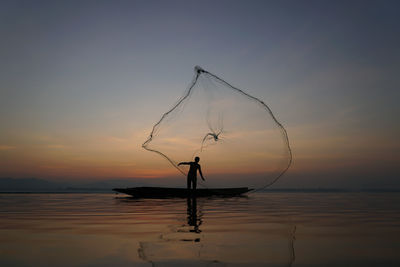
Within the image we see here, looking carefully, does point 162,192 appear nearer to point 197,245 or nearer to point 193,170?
point 193,170

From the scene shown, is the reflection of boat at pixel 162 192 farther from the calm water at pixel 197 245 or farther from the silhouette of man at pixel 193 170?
the calm water at pixel 197 245

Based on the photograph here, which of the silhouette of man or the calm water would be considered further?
the silhouette of man

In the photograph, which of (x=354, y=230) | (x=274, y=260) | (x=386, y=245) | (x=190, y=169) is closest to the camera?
(x=274, y=260)

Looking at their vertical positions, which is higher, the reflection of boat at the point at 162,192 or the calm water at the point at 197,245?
the reflection of boat at the point at 162,192

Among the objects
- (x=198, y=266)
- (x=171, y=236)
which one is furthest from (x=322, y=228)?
(x=198, y=266)

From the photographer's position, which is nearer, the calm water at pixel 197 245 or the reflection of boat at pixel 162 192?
the calm water at pixel 197 245

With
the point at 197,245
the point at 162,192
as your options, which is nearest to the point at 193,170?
the point at 162,192

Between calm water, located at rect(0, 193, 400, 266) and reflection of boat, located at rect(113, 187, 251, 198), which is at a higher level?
reflection of boat, located at rect(113, 187, 251, 198)

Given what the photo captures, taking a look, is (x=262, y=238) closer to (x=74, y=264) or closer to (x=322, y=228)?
(x=322, y=228)

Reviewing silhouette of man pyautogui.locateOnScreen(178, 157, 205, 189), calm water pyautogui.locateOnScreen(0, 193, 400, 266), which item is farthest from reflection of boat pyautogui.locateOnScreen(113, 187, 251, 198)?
calm water pyautogui.locateOnScreen(0, 193, 400, 266)

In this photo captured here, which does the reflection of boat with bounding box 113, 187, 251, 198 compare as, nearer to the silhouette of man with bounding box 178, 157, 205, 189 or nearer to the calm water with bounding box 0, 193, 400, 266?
the silhouette of man with bounding box 178, 157, 205, 189

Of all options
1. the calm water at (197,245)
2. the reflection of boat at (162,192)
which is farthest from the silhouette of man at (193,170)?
the calm water at (197,245)

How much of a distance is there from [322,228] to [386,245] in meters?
2.45

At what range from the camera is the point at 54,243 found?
6.52 meters
